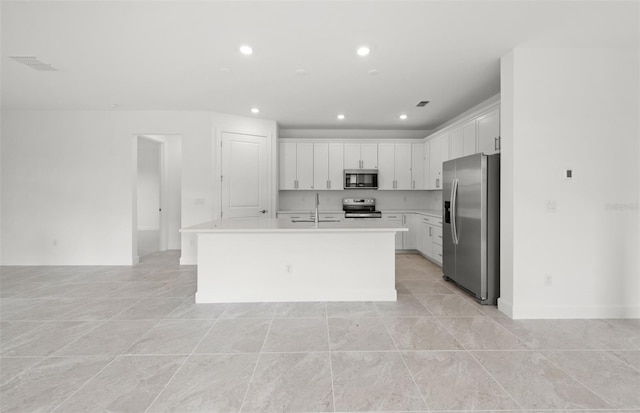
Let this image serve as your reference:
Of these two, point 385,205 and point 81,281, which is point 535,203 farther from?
point 81,281

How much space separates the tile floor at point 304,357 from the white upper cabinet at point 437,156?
2.79m

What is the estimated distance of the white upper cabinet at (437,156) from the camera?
538 cm

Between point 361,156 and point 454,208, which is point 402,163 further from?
point 454,208

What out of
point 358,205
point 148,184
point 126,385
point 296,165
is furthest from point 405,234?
point 148,184

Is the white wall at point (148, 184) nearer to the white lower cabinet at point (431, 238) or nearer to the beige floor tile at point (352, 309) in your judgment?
the beige floor tile at point (352, 309)

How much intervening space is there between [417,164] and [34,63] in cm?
613

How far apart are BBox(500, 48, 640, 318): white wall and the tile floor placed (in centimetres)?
33

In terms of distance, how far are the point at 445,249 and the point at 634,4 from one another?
301 cm

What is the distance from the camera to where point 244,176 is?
5.56 metres

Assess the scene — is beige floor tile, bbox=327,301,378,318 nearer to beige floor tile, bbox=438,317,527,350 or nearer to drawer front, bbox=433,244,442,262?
beige floor tile, bbox=438,317,527,350

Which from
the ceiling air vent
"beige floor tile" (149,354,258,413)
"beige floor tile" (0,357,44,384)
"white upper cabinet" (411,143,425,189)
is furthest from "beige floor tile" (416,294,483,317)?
the ceiling air vent

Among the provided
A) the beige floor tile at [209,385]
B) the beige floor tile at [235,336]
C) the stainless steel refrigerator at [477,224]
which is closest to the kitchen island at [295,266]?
the beige floor tile at [235,336]

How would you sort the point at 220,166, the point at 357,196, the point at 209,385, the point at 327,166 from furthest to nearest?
the point at 357,196 → the point at 327,166 → the point at 220,166 → the point at 209,385

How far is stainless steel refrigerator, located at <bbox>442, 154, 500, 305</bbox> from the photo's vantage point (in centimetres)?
327
